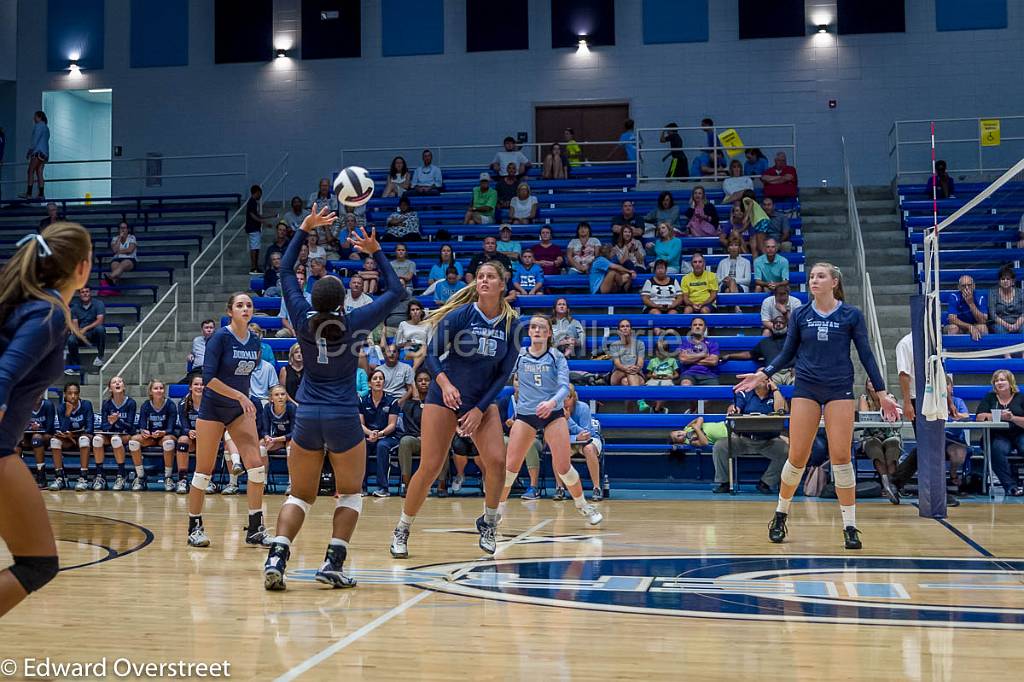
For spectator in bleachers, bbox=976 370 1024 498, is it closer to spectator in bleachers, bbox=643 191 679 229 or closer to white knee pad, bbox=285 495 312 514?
spectator in bleachers, bbox=643 191 679 229

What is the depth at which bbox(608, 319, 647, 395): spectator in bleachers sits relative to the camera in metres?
14.9

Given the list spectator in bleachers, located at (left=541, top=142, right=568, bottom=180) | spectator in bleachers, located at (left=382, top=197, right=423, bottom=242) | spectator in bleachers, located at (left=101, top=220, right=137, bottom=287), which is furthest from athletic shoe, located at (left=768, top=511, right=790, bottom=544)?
spectator in bleachers, located at (left=101, top=220, right=137, bottom=287)

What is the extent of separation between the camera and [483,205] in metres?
20.1

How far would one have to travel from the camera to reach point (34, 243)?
392 centimetres

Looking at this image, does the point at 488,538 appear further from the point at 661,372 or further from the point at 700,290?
the point at 700,290

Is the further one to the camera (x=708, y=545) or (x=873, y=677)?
(x=708, y=545)

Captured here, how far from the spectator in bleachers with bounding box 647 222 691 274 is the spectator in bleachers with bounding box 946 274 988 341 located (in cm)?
515

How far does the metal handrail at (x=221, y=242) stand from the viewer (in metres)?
18.7

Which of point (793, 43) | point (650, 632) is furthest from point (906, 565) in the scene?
point (793, 43)

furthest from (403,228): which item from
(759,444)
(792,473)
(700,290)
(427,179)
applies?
(792,473)

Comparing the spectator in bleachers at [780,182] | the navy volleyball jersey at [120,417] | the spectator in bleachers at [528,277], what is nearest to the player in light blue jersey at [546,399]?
the spectator in bleachers at [528,277]

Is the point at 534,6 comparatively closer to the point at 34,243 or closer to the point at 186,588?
the point at 186,588

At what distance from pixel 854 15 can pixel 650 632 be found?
1927 centimetres

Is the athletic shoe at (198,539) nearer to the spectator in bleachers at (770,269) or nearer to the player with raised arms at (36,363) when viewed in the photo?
the player with raised arms at (36,363)
